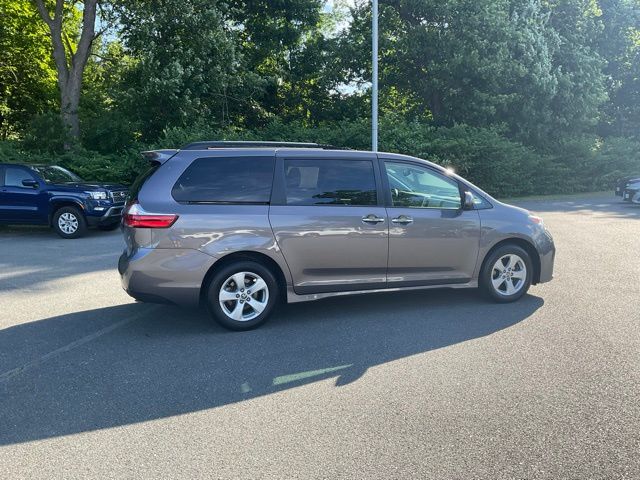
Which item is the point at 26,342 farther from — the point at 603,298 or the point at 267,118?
the point at 267,118

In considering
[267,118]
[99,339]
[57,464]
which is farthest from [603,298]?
[267,118]

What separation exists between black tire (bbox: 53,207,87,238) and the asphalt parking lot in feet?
19.6

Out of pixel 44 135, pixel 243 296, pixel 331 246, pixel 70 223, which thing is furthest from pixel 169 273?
pixel 44 135

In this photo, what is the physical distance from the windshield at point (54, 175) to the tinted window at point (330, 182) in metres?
9.41

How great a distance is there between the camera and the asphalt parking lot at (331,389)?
3174 millimetres

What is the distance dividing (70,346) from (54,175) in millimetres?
9607

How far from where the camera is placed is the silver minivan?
215 inches

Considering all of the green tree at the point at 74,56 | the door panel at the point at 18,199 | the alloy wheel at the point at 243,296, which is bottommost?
the alloy wheel at the point at 243,296

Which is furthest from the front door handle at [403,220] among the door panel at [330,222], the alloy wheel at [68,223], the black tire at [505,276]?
the alloy wheel at [68,223]

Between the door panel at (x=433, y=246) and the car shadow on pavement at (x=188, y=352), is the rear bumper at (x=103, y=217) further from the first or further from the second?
the door panel at (x=433, y=246)

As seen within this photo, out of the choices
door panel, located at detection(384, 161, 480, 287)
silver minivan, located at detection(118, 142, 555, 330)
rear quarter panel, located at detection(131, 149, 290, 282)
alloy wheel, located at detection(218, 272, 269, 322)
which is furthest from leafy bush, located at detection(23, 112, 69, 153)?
door panel, located at detection(384, 161, 480, 287)

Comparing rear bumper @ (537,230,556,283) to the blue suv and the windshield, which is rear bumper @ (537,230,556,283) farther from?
the windshield

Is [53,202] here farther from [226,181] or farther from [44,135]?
[226,181]

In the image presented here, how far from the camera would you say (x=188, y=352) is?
197 inches
